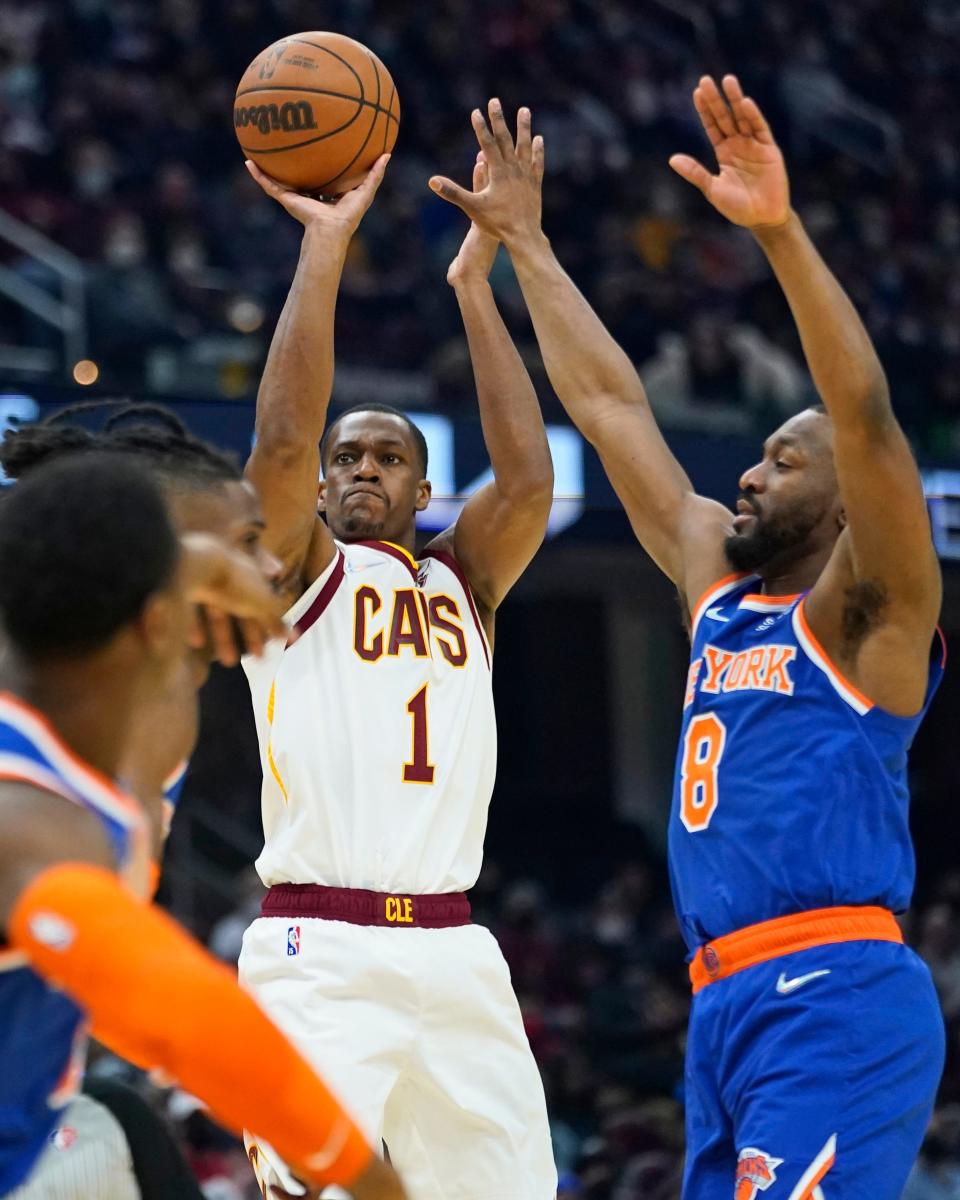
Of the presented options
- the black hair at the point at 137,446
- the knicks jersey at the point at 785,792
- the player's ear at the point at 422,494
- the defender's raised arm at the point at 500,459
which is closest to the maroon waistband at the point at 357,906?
the knicks jersey at the point at 785,792

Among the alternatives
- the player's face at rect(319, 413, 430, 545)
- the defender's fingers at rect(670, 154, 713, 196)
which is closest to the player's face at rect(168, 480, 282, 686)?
the defender's fingers at rect(670, 154, 713, 196)

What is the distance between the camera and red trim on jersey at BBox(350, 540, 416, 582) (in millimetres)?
5480

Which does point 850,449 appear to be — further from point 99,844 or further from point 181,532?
point 99,844

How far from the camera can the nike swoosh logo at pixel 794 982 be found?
443cm

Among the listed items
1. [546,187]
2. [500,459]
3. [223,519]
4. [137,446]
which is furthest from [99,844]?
[546,187]

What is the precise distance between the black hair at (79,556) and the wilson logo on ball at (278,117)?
296 centimetres

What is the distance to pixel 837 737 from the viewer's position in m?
4.60

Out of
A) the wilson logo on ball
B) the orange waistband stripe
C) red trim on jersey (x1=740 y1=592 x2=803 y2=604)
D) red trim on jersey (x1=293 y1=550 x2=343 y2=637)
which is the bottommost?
the orange waistband stripe

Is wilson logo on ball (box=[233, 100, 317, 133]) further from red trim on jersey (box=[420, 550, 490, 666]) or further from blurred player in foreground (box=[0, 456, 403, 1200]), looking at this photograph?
blurred player in foreground (box=[0, 456, 403, 1200])

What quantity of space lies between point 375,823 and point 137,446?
1.72 meters

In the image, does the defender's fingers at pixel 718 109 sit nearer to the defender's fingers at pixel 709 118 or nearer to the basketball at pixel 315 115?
the defender's fingers at pixel 709 118

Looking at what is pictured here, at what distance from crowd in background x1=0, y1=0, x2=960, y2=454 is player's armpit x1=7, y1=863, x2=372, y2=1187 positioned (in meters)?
7.97

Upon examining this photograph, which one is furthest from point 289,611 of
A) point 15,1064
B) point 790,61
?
point 790,61

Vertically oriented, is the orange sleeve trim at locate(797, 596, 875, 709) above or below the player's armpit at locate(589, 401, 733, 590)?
below
